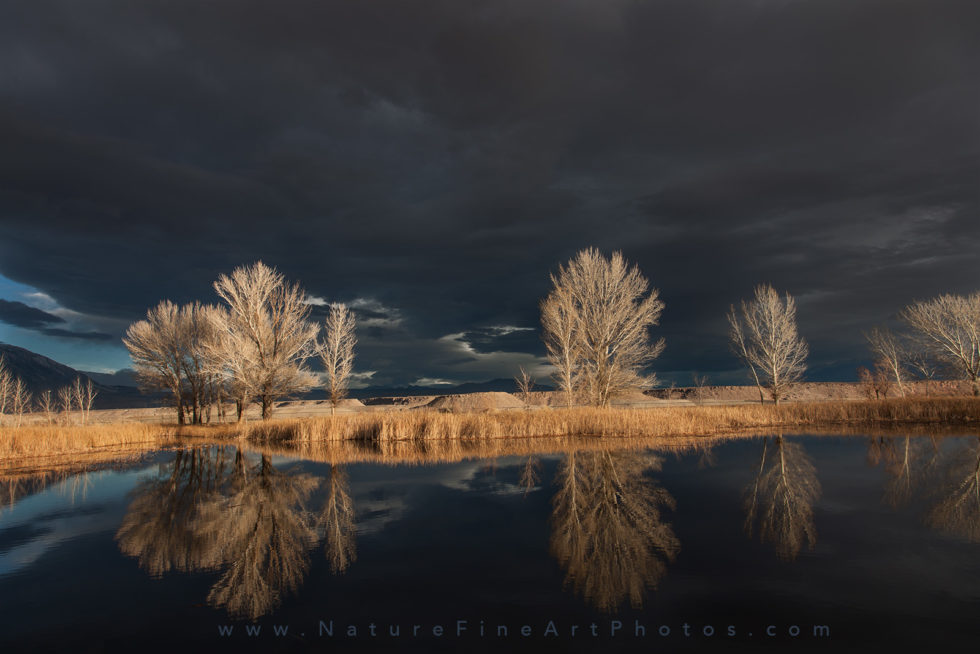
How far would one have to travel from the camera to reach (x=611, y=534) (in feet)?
33.0

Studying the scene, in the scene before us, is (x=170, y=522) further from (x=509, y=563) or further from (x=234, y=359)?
(x=234, y=359)

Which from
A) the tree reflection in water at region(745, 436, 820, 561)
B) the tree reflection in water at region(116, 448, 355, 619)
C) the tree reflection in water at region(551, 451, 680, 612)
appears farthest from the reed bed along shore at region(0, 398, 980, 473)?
the tree reflection in water at region(551, 451, 680, 612)

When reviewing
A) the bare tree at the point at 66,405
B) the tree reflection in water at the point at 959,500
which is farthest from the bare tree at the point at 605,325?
the bare tree at the point at 66,405

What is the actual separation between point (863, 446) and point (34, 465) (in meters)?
38.5

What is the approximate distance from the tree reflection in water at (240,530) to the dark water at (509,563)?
0.07 meters

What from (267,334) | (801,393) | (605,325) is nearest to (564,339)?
(605,325)

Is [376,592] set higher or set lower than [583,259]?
lower

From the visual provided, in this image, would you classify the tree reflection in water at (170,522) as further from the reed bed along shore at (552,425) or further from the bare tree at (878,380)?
the bare tree at (878,380)

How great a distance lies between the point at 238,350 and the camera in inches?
1400

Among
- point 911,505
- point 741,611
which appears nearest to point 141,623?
point 741,611

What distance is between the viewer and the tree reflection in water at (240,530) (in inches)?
321

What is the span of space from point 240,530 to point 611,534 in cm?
858

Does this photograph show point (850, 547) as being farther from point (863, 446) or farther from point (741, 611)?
point (863, 446)

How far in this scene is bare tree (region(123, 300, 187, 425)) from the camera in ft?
141
